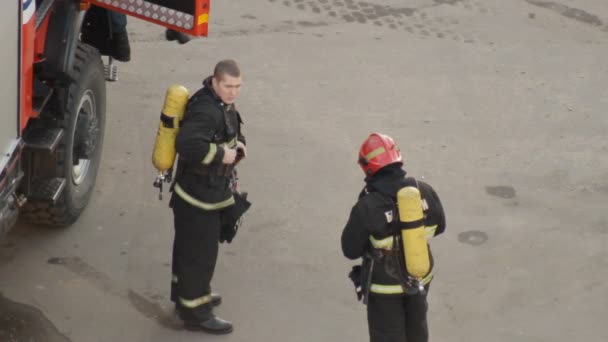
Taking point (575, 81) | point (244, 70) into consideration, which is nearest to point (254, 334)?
point (244, 70)

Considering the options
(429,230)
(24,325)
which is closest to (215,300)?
(24,325)

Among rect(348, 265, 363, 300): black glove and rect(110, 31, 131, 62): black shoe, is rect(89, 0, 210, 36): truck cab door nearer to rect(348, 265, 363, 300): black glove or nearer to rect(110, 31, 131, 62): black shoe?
rect(110, 31, 131, 62): black shoe

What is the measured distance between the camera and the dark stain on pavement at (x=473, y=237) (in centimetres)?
741

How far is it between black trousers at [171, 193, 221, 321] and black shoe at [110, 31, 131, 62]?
191 centimetres

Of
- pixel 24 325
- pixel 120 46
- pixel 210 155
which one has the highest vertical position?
pixel 120 46

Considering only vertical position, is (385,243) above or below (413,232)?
below

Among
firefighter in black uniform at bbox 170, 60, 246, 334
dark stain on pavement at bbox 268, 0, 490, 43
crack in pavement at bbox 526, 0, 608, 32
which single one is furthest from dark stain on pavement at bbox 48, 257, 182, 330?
crack in pavement at bbox 526, 0, 608, 32

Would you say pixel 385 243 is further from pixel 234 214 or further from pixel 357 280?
pixel 234 214

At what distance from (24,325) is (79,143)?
1255mm

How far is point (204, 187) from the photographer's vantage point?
236 inches

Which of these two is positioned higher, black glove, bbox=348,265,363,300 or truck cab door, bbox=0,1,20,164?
truck cab door, bbox=0,1,20,164

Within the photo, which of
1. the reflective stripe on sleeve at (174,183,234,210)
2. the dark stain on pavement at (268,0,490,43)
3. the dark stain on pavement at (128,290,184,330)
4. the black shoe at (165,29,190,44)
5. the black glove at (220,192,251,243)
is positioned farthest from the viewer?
the dark stain on pavement at (268,0,490,43)

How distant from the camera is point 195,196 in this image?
237 inches

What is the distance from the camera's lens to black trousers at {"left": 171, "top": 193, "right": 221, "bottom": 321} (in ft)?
19.9
